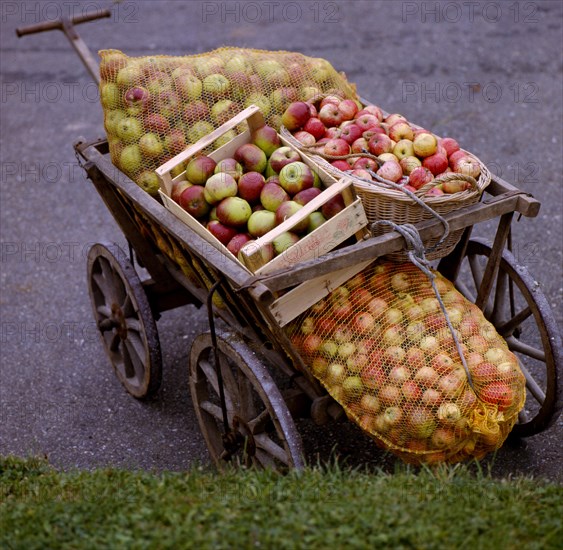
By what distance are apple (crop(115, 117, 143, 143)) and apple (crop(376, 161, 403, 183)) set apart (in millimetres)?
1174

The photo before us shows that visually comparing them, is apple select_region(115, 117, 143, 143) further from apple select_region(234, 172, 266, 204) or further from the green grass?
the green grass

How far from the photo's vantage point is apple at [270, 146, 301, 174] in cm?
352

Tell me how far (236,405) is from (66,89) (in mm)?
5262

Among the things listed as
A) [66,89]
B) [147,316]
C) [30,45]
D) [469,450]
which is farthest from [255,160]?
[30,45]

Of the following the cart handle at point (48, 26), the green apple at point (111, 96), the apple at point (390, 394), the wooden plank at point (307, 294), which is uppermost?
the cart handle at point (48, 26)

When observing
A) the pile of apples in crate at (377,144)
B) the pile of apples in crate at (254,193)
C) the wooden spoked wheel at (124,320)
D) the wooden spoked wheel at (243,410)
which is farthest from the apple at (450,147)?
the wooden spoked wheel at (124,320)

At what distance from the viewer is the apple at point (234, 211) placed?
337cm

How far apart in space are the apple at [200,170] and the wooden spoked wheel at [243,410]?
698 mm

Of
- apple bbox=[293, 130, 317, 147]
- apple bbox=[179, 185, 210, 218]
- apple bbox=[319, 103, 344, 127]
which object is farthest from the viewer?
apple bbox=[319, 103, 344, 127]

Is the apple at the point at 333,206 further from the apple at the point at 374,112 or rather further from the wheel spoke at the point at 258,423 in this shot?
the wheel spoke at the point at 258,423

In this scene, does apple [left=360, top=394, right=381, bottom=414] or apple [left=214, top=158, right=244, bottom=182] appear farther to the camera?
apple [left=214, top=158, right=244, bottom=182]

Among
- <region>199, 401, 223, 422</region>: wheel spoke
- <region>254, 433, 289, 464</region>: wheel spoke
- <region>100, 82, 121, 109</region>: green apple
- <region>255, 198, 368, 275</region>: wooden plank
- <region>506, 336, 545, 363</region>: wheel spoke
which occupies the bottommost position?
<region>199, 401, 223, 422</region>: wheel spoke

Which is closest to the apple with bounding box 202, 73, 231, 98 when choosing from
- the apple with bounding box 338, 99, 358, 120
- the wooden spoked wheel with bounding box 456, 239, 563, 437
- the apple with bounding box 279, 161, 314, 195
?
the apple with bounding box 338, 99, 358, 120

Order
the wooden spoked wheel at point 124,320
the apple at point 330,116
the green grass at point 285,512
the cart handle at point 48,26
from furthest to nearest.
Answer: the cart handle at point 48,26 < the wooden spoked wheel at point 124,320 < the apple at point 330,116 < the green grass at point 285,512
